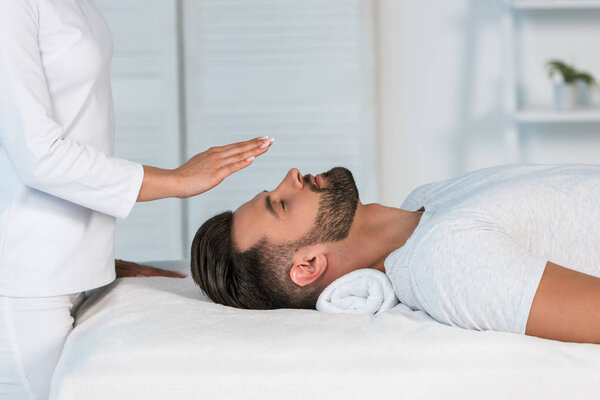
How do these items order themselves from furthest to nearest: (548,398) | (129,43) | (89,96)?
(129,43) < (89,96) < (548,398)

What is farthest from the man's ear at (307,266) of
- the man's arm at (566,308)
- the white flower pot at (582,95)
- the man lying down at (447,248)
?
the white flower pot at (582,95)

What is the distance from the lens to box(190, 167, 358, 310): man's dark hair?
163cm

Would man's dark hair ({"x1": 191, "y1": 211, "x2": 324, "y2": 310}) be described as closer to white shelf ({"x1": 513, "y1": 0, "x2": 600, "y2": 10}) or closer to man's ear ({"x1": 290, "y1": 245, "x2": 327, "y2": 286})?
man's ear ({"x1": 290, "y1": 245, "x2": 327, "y2": 286})

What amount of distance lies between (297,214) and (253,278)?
0.59 feet

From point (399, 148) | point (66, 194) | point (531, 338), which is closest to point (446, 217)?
point (531, 338)

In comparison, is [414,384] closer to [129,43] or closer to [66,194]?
[66,194]

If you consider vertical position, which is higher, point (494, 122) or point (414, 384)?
point (494, 122)

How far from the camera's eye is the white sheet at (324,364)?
118cm

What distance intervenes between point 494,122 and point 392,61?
0.59 metres

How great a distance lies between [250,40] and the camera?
345 cm

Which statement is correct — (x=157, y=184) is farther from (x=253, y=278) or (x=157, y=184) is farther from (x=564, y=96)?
(x=564, y=96)

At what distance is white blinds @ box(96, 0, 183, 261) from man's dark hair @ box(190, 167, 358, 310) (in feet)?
5.78

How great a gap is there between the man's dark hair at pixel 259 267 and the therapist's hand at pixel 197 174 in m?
0.24

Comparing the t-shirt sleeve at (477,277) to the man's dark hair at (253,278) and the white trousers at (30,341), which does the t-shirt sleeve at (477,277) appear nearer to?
the man's dark hair at (253,278)
